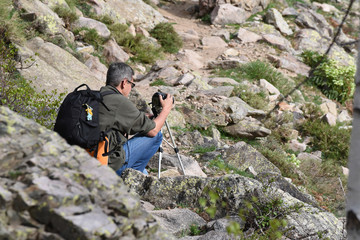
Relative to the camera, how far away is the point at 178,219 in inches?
157

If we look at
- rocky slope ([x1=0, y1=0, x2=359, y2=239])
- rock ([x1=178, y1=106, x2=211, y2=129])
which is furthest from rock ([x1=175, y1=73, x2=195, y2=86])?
rock ([x1=178, y1=106, x2=211, y2=129])

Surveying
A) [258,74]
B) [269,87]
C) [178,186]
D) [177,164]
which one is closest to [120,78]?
[178,186]

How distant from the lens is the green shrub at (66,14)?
11.8 metres

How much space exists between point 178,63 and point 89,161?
1023 centimetres

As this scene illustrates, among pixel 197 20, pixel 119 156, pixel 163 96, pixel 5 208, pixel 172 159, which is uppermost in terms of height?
pixel 5 208

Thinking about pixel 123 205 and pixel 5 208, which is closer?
pixel 5 208

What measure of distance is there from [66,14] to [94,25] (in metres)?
0.89

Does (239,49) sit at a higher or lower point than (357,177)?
lower

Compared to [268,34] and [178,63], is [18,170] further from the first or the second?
[268,34]

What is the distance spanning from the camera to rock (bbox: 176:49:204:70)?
13609 mm

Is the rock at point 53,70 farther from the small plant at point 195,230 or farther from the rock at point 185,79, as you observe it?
the small plant at point 195,230

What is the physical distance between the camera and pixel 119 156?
462 centimetres

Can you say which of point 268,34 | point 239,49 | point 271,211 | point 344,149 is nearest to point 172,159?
point 271,211

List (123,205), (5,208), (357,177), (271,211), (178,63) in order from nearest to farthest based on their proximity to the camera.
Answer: (357,177) < (5,208) < (123,205) < (271,211) < (178,63)
